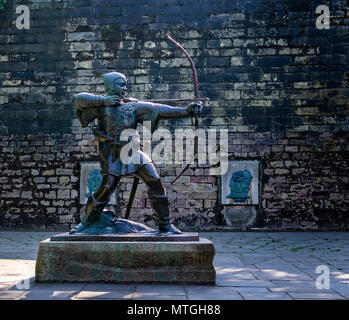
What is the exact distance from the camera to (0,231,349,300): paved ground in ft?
9.68

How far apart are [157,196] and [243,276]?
115 cm

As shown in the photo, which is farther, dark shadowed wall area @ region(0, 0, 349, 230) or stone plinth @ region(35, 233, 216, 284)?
dark shadowed wall area @ region(0, 0, 349, 230)

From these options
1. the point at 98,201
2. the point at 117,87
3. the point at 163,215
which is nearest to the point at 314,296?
the point at 163,215

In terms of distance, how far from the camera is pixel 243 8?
8070 millimetres

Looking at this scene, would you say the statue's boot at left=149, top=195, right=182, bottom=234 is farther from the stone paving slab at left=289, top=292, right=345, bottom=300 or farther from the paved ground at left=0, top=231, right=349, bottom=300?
the stone paving slab at left=289, top=292, right=345, bottom=300

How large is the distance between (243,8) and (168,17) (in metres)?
1.61

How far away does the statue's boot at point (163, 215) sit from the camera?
358 cm

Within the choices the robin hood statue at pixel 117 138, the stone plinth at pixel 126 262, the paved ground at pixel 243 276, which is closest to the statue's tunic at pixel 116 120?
the robin hood statue at pixel 117 138

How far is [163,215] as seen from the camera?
362cm

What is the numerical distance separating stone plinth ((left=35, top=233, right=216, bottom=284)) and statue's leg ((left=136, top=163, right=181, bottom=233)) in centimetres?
26

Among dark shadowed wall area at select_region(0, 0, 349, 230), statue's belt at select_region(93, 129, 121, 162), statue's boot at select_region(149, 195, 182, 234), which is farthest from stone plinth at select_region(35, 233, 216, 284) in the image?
dark shadowed wall area at select_region(0, 0, 349, 230)

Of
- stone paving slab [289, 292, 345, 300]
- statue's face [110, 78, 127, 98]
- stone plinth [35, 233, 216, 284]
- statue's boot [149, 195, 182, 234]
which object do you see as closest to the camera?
stone paving slab [289, 292, 345, 300]

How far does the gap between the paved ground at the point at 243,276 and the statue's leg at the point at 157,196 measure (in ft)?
1.90

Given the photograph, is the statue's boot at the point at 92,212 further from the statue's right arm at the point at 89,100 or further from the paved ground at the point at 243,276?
the statue's right arm at the point at 89,100
